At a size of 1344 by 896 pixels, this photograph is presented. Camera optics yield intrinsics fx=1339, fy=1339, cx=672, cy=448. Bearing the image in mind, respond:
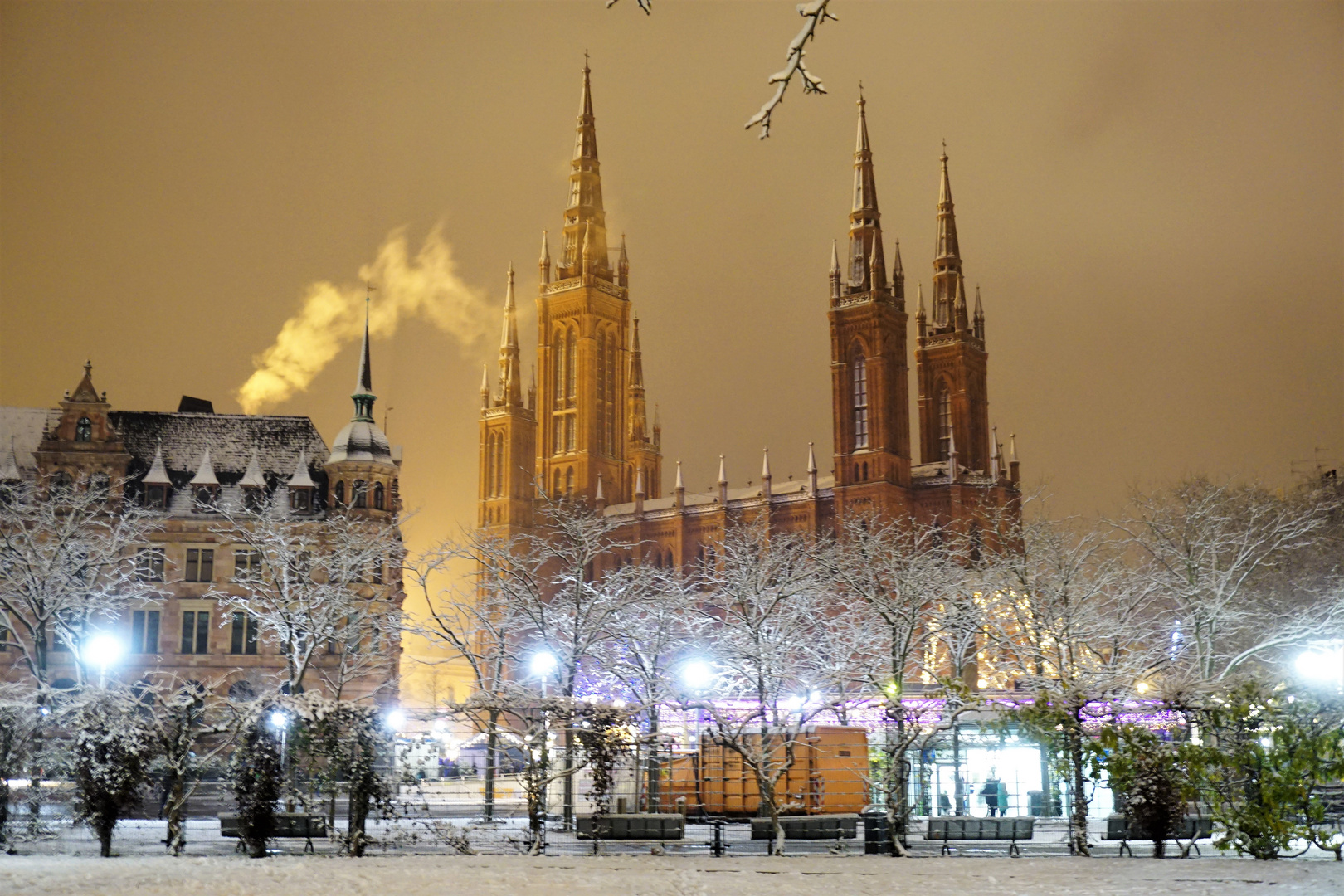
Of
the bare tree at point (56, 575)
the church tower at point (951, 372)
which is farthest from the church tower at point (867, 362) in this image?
the bare tree at point (56, 575)

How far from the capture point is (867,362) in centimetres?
9400

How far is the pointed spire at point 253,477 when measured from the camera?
182 ft

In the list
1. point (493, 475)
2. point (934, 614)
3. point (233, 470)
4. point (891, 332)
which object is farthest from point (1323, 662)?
point (493, 475)

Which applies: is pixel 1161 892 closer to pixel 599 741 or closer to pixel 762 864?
pixel 762 864

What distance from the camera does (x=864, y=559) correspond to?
126 ft

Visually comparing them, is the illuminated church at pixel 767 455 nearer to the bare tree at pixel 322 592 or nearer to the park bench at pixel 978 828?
the bare tree at pixel 322 592

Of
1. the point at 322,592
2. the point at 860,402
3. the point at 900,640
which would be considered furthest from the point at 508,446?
the point at 900,640

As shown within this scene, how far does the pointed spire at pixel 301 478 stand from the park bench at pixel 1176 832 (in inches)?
1583

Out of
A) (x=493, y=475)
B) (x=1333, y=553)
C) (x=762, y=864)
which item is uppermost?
(x=493, y=475)

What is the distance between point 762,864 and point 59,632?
24.2 meters

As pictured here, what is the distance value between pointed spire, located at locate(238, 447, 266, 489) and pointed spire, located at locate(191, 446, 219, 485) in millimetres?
1096

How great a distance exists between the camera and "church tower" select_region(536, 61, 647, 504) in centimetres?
11462

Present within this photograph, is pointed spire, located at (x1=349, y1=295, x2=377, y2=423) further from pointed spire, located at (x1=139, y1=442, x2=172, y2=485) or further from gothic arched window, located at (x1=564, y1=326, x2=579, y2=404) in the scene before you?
gothic arched window, located at (x1=564, y1=326, x2=579, y2=404)

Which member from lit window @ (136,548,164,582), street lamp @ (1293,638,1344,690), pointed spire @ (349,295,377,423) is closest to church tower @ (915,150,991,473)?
pointed spire @ (349,295,377,423)
